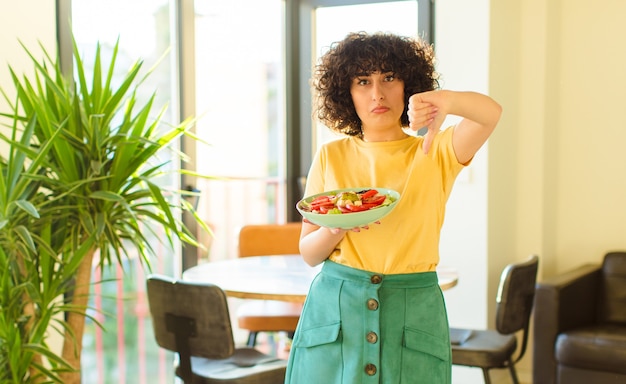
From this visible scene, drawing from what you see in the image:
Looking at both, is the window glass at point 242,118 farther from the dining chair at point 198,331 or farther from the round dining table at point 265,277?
the dining chair at point 198,331

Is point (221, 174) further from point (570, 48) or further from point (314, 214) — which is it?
point (314, 214)

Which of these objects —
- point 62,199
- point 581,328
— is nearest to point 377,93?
point 62,199

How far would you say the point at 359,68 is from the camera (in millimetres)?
1707

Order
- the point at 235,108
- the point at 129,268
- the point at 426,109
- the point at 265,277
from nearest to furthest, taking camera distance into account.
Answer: the point at 426,109, the point at 265,277, the point at 129,268, the point at 235,108

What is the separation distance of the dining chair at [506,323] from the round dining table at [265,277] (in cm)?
24

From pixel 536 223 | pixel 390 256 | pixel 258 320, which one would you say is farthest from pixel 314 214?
pixel 536 223

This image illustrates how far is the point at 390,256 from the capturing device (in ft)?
5.26

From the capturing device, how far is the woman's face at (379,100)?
1.67m

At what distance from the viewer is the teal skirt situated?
1.60 meters

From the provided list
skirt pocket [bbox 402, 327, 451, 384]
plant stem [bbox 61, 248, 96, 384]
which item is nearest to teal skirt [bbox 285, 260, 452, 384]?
skirt pocket [bbox 402, 327, 451, 384]

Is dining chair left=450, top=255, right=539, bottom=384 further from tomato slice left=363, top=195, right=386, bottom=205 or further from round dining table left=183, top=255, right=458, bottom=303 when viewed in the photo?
tomato slice left=363, top=195, right=386, bottom=205

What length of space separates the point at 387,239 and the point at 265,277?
1.38m

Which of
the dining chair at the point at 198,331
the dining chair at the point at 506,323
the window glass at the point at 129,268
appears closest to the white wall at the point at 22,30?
the window glass at the point at 129,268

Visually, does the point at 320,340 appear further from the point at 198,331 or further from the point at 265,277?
the point at 265,277
